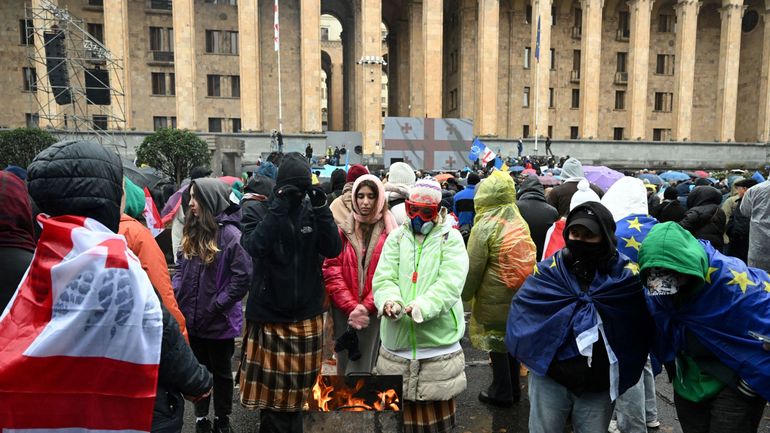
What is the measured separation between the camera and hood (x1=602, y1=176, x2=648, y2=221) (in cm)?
445

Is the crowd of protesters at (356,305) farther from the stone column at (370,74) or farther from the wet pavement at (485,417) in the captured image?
the stone column at (370,74)

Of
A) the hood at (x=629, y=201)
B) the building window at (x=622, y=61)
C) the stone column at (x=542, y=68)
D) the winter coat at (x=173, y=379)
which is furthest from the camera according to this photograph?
the building window at (x=622, y=61)

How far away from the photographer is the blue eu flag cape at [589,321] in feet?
9.69


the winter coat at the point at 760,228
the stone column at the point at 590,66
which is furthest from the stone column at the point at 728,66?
the winter coat at the point at 760,228

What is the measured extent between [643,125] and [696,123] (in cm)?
782

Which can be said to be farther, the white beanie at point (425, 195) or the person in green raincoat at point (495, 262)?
the person in green raincoat at point (495, 262)

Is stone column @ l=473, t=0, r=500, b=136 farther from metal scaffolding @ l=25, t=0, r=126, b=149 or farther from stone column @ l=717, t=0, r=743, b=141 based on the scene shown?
metal scaffolding @ l=25, t=0, r=126, b=149

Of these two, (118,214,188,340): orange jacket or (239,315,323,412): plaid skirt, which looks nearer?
(118,214,188,340): orange jacket

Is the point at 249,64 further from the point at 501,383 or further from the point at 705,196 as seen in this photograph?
the point at 501,383

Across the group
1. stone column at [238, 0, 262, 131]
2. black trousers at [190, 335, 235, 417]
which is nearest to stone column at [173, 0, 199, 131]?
stone column at [238, 0, 262, 131]

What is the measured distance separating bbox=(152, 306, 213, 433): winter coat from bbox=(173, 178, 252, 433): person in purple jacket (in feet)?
5.84

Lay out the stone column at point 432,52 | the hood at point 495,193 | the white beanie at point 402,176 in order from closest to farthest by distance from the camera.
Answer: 1. the hood at point 495,193
2. the white beanie at point 402,176
3. the stone column at point 432,52

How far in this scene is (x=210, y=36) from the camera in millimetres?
38469

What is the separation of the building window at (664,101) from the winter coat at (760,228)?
4414 centimetres
